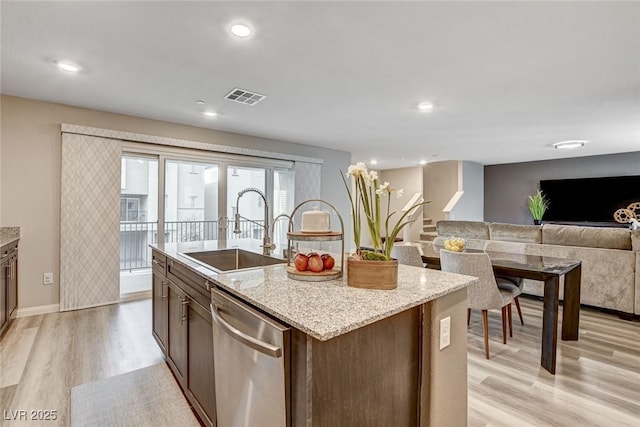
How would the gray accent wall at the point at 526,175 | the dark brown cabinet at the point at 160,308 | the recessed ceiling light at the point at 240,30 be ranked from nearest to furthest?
1. the recessed ceiling light at the point at 240,30
2. the dark brown cabinet at the point at 160,308
3. the gray accent wall at the point at 526,175

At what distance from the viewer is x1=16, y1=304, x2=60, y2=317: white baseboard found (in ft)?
11.1

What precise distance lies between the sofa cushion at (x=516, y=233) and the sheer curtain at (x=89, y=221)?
482 cm

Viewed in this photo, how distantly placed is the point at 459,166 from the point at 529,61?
18.3ft

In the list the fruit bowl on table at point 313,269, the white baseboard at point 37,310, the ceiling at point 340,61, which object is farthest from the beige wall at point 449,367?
the white baseboard at point 37,310

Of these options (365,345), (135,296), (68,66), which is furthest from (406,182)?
(365,345)

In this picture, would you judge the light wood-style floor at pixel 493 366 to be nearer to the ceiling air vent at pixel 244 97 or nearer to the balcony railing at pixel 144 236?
the balcony railing at pixel 144 236

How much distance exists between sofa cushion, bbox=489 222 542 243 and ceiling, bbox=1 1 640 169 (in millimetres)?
1400

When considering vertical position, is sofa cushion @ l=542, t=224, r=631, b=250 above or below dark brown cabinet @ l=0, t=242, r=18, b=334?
above

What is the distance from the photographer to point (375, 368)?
1148mm

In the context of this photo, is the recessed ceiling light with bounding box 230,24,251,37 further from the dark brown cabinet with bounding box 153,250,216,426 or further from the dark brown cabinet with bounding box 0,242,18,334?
the dark brown cabinet with bounding box 0,242,18,334

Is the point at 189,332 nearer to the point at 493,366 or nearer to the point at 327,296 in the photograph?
the point at 327,296

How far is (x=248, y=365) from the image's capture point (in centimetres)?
116

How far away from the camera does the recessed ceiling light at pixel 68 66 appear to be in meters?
2.57

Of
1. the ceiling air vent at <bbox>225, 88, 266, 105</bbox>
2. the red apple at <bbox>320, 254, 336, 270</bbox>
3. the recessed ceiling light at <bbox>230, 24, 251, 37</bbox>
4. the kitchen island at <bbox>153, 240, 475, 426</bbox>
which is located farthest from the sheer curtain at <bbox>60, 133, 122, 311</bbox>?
the red apple at <bbox>320, 254, 336, 270</bbox>
